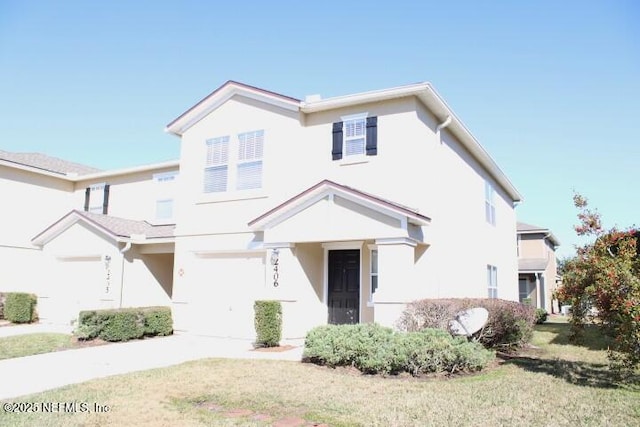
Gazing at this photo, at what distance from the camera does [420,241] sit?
13.0m

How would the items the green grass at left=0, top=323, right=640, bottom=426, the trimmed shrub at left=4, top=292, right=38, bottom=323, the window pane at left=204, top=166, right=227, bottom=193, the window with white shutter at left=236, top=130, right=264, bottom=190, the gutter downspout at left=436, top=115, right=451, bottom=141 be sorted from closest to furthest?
the green grass at left=0, top=323, right=640, bottom=426 → the gutter downspout at left=436, top=115, right=451, bottom=141 → the window with white shutter at left=236, top=130, right=264, bottom=190 → the window pane at left=204, top=166, right=227, bottom=193 → the trimmed shrub at left=4, top=292, right=38, bottom=323

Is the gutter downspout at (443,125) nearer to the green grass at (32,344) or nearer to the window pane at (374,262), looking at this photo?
the window pane at (374,262)

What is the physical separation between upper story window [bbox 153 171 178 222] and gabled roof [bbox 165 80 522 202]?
370 cm

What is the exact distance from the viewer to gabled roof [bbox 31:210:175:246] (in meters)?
18.0

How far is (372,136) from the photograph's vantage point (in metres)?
14.0

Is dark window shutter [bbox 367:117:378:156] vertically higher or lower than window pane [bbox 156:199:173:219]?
higher

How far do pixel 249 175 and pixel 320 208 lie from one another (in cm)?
332

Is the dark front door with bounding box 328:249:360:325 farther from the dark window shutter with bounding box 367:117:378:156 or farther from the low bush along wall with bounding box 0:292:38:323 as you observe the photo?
the low bush along wall with bounding box 0:292:38:323

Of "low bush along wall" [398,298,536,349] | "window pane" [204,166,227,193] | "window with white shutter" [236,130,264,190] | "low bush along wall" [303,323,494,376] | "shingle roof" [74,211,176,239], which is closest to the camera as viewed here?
"low bush along wall" [303,323,494,376]

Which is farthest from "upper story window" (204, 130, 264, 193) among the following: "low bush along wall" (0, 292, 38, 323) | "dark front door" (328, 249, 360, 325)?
"low bush along wall" (0, 292, 38, 323)

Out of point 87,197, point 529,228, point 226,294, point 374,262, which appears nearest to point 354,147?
point 374,262

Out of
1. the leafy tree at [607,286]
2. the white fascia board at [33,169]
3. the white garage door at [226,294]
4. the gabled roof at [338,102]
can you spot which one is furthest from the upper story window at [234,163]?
the white fascia board at [33,169]

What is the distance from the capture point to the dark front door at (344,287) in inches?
555

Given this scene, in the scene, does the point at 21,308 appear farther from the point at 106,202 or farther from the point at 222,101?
the point at 222,101
